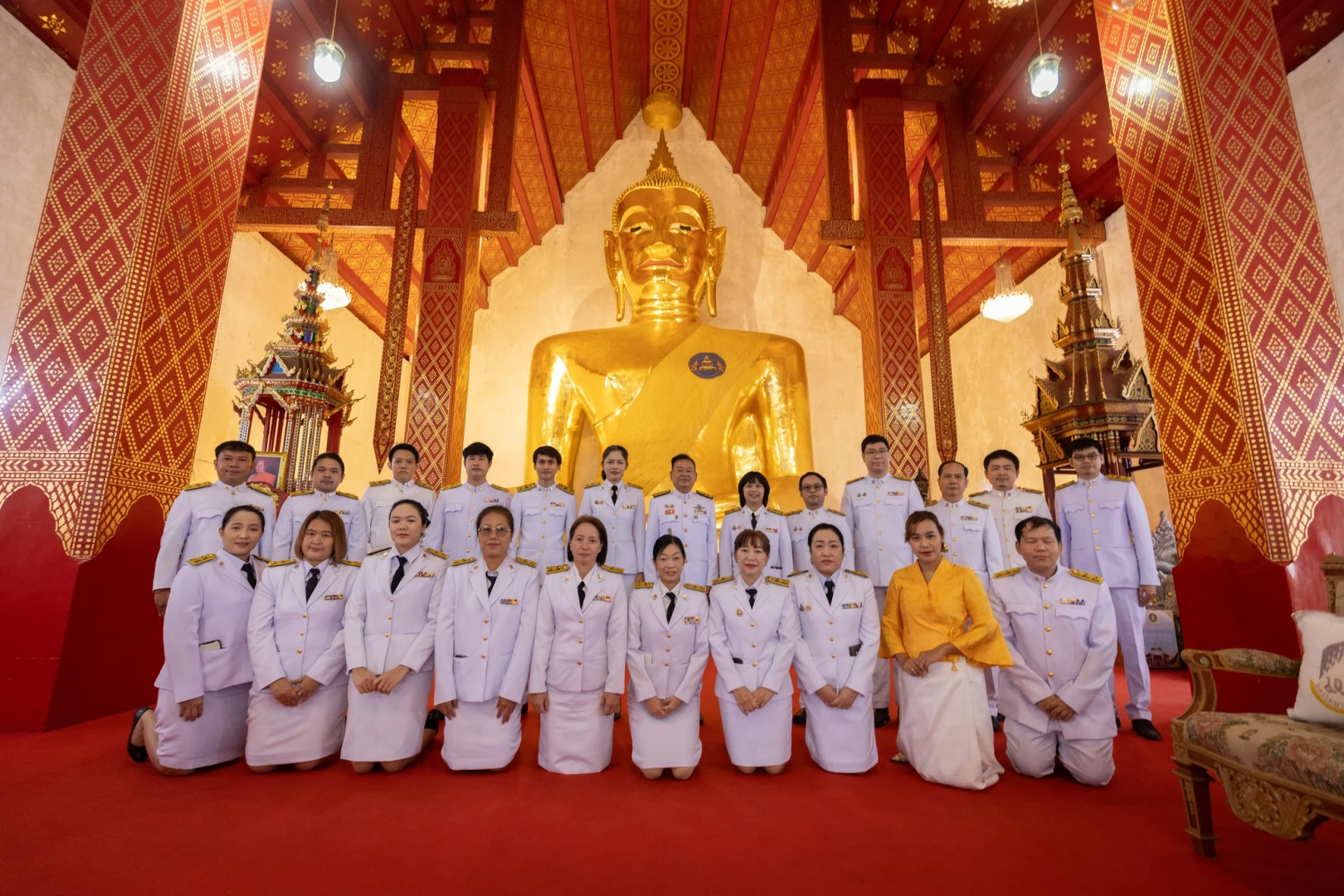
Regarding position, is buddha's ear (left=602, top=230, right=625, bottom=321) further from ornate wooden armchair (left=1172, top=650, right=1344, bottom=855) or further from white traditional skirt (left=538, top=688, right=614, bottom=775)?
ornate wooden armchair (left=1172, top=650, right=1344, bottom=855)

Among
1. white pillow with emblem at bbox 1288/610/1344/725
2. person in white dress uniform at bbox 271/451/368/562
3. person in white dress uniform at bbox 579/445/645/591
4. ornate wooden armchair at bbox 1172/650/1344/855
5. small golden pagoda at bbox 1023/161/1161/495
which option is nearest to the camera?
ornate wooden armchair at bbox 1172/650/1344/855

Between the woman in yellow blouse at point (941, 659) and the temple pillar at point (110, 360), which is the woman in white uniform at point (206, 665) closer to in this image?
the temple pillar at point (110, 360)

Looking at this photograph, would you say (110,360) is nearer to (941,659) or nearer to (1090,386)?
(941,659)

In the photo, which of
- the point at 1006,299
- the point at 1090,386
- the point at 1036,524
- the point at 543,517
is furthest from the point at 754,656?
the point at 1006,299

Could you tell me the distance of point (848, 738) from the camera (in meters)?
2.65

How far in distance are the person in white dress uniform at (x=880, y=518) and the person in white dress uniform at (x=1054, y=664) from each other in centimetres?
90

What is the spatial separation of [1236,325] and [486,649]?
3.68 metres

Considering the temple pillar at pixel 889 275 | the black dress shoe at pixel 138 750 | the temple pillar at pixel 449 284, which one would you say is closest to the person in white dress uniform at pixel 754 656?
the black dress shoe at pixel 138 750

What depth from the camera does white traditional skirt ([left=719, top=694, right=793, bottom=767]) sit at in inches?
103

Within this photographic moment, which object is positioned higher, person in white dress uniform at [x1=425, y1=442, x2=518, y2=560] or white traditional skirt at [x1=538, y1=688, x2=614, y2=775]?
person in white dress uniform at [x1=425, y1=442, x2=518, y2=560]

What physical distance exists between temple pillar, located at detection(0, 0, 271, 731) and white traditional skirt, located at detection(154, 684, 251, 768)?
3.22 ft

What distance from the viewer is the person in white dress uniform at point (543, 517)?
12.8 ft

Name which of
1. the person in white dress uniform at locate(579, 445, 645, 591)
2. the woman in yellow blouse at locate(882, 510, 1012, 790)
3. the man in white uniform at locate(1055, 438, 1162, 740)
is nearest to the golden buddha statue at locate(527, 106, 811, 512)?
the person in white dress uniform at locate(579, 445, 645, 591)

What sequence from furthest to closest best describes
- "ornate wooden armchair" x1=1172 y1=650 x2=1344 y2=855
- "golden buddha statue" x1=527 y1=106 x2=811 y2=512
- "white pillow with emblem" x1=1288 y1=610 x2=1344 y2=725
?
"golden buddha statue" x1=527 y1=106 x2=811 y2=512
"white pillow with emblem" x1=1288 y1=610 x2=1344 y2=725
"ornate wooden armchair" x1=1172 y1=650 x2=1344 y2=855
